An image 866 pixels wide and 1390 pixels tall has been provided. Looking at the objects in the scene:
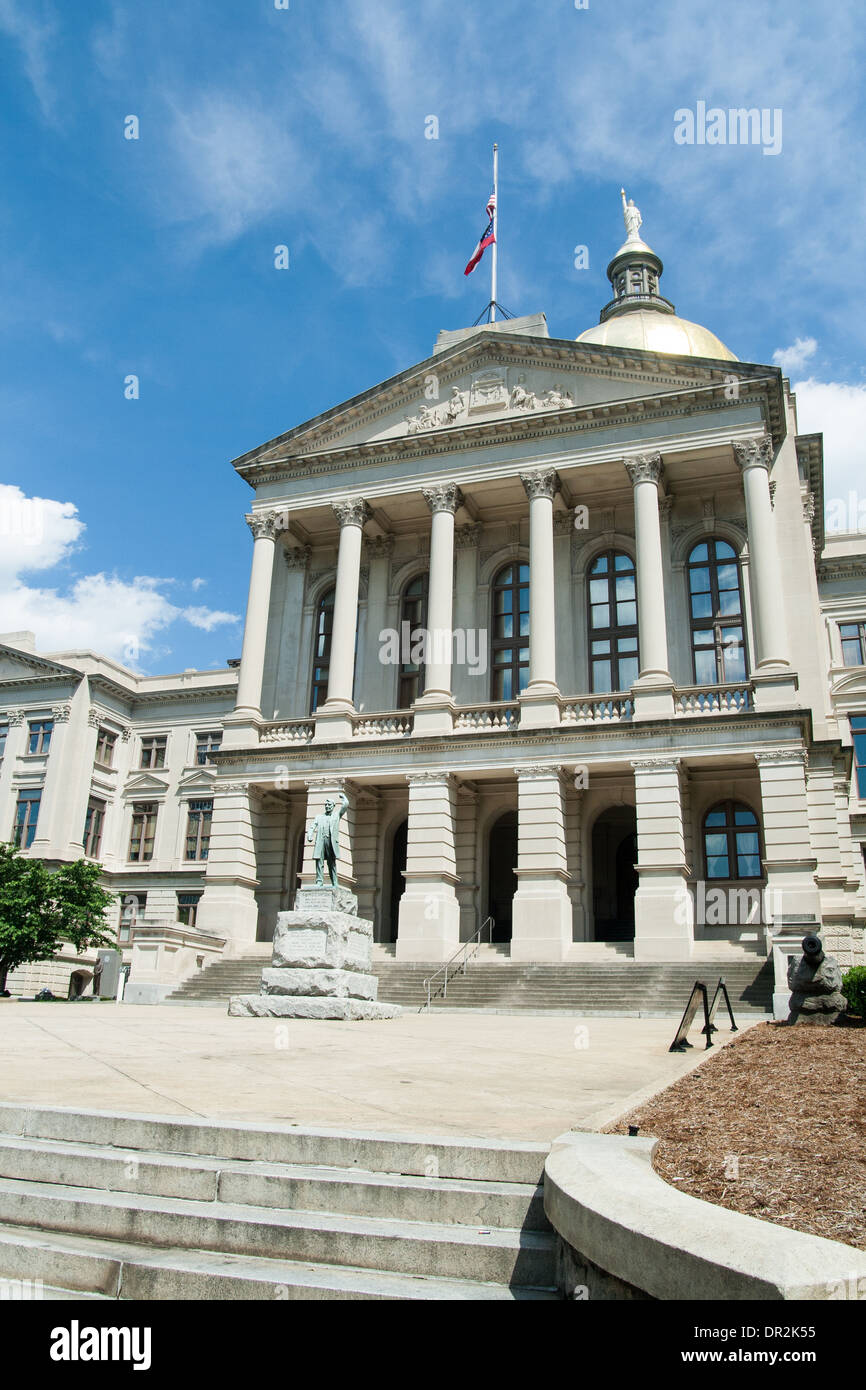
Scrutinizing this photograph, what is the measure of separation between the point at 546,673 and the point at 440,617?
14.2ft

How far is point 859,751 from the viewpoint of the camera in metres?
41.2

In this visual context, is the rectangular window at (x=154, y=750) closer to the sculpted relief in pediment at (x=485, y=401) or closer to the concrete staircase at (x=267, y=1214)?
the sculpted relief in pediment at (x=485, y=401)

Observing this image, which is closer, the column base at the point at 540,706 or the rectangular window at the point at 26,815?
the column base at the point at 540,706

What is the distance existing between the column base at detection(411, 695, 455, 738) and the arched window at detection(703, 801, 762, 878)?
9.00m

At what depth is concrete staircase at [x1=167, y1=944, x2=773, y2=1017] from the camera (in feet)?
77.5

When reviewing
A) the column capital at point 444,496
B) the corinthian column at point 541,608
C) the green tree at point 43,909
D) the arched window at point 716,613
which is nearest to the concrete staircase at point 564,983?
the corinthian column at point 541,608

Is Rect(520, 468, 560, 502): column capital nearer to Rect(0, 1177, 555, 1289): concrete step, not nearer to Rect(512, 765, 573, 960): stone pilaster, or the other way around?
Rect(512, 765, 573, 960): stone pilaster

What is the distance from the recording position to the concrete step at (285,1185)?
5488mm

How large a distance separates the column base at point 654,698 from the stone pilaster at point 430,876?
6.45m

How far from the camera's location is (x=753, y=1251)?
3.58 meters

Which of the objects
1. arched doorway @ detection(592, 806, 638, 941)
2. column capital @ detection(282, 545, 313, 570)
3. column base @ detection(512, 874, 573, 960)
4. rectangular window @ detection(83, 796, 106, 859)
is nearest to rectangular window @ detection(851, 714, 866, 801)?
arched doorway @ detection(592, 806, 638, 941)

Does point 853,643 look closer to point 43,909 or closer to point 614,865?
point 614,865

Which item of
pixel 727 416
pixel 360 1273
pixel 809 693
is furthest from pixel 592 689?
pixel 360 1273
